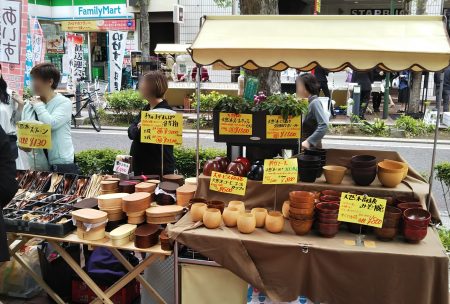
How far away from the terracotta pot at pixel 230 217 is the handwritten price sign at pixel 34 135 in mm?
1779

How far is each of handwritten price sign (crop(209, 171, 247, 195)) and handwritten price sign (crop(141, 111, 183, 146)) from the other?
57cm

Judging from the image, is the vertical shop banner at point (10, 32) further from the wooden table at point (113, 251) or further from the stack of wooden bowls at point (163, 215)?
the stack of wooden bowls at point (163, 215)

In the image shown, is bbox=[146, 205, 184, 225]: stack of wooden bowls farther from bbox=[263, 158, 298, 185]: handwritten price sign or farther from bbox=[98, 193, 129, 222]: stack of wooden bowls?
bbox=[263, 158, 298, 185]: handwritten price sign

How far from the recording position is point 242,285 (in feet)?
9.14

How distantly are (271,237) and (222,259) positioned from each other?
335mm

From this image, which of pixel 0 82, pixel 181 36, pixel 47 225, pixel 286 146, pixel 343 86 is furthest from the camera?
pixel 181 36

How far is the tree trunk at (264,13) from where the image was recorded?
6.04m

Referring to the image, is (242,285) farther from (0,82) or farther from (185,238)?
(0,82)

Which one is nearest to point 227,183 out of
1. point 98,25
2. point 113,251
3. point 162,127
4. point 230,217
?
point 230,217

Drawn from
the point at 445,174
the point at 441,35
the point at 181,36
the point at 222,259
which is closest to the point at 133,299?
the point at 222,259

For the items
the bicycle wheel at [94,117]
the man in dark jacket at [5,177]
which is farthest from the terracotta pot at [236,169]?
the bicycle wheel at [94,117]

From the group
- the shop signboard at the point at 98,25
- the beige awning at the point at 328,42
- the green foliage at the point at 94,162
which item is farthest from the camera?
the shop signboard at the point at 98,25

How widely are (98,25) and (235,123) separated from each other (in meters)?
21.5

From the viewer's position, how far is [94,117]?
1190 centimetres
